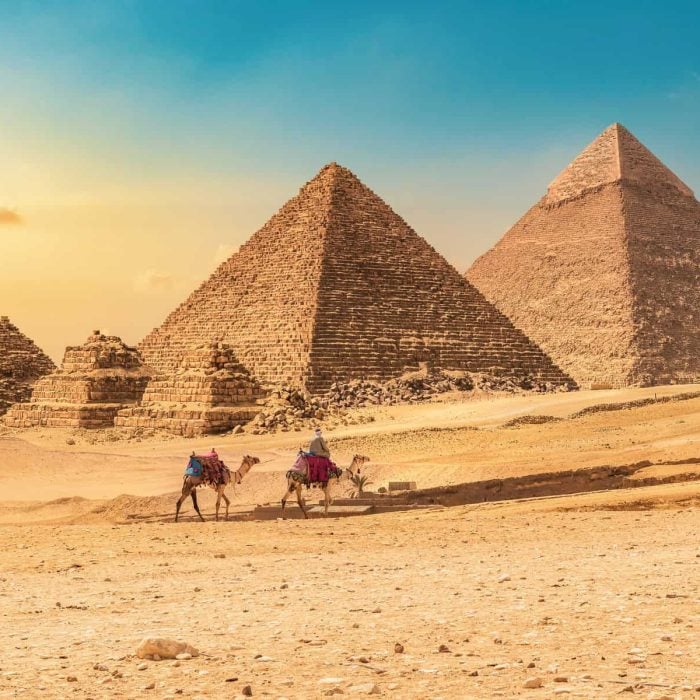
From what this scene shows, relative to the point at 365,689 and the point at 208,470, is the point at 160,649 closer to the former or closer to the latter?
the point at 365,689

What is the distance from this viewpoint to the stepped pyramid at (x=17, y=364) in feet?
143

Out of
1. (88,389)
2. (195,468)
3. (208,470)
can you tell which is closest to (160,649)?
(195,468)

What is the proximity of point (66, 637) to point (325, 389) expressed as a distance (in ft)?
132

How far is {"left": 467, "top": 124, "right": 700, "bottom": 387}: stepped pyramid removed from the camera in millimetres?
98812

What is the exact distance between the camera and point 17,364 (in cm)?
4438

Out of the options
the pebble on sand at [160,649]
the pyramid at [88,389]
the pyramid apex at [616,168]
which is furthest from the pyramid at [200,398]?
the pyramid apex at [616,168]

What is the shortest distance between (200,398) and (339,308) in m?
21.5

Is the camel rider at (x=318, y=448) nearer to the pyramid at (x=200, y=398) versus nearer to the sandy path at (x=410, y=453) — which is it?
the sandy path at (x=410, y=453)

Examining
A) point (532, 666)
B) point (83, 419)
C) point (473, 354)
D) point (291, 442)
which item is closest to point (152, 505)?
point (532, 666)

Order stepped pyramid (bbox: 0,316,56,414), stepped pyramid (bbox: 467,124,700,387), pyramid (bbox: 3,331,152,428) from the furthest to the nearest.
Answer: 1. stepped pyramid (bbox: 467,124,700,387)
2. stepped pyramid (bbox: 0,316,56,414)
3. pyramid (bbox: 3,331,152,428)

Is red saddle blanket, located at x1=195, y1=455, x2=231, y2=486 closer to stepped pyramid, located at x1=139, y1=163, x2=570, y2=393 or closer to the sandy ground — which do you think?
the sandy ground

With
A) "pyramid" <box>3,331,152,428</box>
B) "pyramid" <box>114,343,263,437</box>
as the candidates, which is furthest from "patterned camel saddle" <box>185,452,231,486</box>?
"pyramid" <box>3,331,152,428</box>

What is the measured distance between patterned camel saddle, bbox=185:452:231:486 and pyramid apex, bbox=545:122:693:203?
329ft

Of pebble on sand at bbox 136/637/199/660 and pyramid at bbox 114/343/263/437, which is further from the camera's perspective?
pyramid at bbox 114/343/263/437
